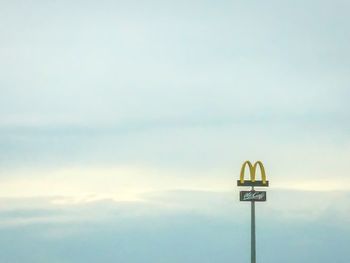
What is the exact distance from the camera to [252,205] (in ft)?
130

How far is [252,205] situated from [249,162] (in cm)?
313

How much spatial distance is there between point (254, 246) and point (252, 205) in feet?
9.83

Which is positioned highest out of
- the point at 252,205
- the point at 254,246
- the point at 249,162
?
the point at 249,162

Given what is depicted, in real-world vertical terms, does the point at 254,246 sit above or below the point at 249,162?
below

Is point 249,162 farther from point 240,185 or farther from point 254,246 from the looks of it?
point 254,246

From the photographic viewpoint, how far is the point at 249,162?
130 ft

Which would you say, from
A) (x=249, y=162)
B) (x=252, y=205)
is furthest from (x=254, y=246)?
(x=249, y=162)

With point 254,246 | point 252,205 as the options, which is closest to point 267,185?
point 252,205

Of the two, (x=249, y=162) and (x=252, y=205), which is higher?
(x=249, y=162)

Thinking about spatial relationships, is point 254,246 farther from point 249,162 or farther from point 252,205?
point 249,162

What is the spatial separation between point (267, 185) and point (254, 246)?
4.52 metres

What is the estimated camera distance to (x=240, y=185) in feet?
130

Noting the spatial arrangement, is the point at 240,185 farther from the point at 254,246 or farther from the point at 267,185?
the point at 254,246
